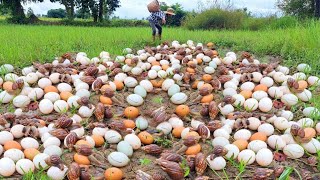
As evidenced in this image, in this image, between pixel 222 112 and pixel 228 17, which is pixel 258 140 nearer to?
pixel 222 112

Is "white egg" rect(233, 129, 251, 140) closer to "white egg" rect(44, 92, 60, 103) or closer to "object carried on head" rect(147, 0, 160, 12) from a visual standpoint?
"white egg" rect(44, 92, 60, 103)

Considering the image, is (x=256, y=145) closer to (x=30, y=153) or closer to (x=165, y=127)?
(x=165, y=127)

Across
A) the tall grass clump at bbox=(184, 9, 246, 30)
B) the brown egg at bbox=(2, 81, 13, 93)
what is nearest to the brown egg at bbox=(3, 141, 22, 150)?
the brown egg at bbox=(2, 81, 13, 93)

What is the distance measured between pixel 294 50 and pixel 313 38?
436mm

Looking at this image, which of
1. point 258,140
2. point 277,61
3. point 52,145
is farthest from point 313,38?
point 52,145

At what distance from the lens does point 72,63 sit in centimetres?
488

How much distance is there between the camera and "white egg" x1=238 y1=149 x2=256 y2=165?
2.86 meters

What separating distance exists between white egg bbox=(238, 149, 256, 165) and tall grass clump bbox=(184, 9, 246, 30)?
9.93 metres

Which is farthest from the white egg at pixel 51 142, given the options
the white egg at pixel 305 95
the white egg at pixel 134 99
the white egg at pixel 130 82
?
the white egg at pixel 305 95

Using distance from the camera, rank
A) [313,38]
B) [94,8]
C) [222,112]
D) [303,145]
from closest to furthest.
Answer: [303,145]
[222,112]
[313,38]
[94,8]

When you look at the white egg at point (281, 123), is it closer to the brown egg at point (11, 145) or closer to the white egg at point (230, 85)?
the white egg at point (230, 85)

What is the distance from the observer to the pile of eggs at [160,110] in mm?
2916

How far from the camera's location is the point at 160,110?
345 cm

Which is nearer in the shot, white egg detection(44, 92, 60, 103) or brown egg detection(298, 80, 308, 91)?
white egg detection(44, 92, 60, 103)
